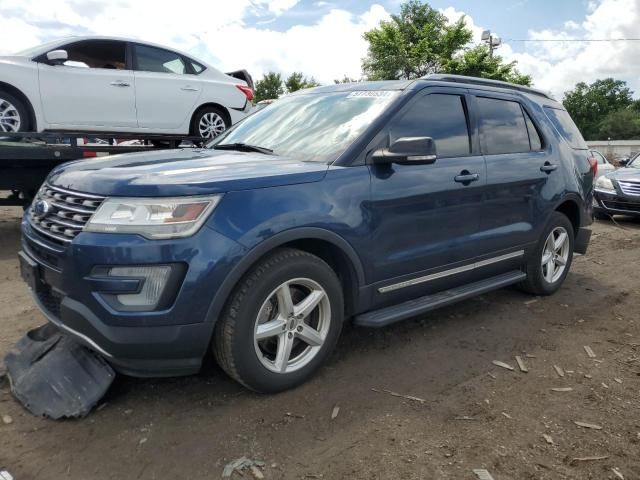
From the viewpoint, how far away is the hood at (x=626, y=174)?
9406 millimetres

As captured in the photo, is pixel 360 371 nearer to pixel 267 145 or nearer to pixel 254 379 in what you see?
pixel 254 379

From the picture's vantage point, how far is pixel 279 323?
2830mm

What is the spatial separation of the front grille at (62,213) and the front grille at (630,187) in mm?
9515

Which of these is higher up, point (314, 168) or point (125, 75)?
point (125, 75)

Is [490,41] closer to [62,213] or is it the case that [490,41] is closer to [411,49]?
[411,49]

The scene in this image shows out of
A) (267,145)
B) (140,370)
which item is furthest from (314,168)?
(140,370)

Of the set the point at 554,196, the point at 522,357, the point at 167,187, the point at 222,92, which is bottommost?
the point at 522,357

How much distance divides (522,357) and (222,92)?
5859 mm

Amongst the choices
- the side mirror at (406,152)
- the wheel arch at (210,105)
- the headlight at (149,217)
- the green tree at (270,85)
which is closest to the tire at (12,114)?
the wheel arch at (210,105)

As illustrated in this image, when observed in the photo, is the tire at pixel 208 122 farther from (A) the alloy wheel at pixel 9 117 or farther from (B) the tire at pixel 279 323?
(B) the tire at pixel 279 323

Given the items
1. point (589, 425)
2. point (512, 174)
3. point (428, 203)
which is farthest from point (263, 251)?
point (512, 174)

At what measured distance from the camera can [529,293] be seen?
15.9 ft

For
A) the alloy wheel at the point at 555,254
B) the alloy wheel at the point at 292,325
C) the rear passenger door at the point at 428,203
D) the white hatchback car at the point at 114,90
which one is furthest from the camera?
the white hatchback car at the point at 114,90

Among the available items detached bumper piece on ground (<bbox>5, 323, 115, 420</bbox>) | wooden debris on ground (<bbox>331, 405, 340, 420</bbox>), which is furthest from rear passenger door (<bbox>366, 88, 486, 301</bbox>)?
detached bumper piece on ground (<bbox>5, 323, 115, 420</bbox>)
